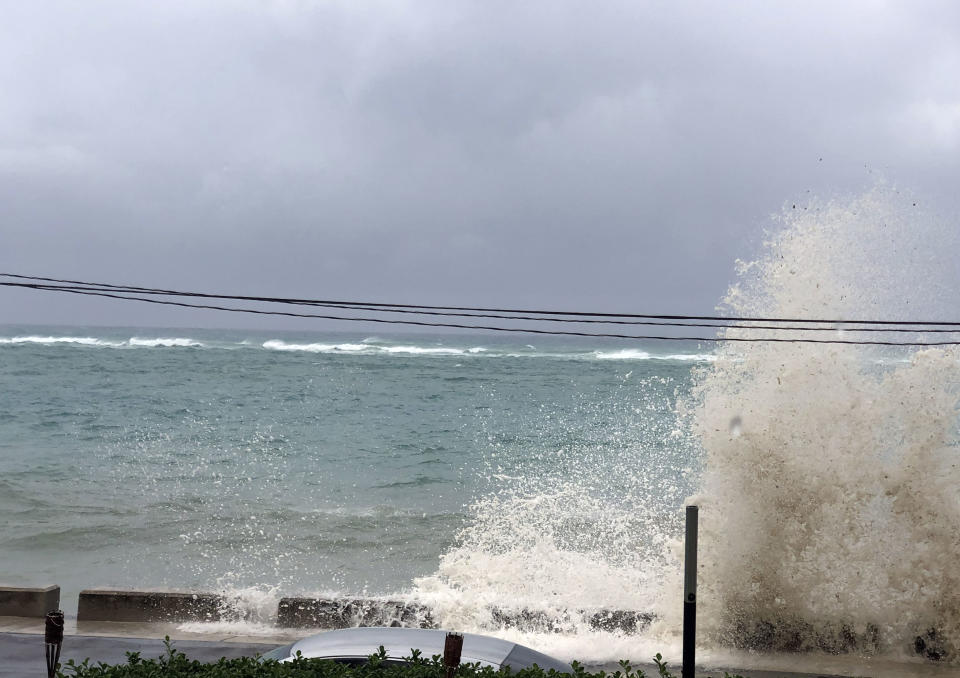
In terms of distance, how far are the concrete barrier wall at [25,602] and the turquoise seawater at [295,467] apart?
201cm

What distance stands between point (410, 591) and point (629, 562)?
3.74m

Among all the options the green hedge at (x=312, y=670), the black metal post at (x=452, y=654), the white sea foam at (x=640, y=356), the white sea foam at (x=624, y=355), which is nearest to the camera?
the black metal post at (x=452, y=654)

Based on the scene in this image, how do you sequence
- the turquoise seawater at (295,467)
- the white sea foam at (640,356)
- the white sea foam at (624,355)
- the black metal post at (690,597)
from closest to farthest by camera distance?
the black metal post at (690,597) < the turquoise seawater at (295,467) < the white sea foam at (640,356) < the white sea foam at (624,355)

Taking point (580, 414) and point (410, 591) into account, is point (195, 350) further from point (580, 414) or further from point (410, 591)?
point (410, 591)

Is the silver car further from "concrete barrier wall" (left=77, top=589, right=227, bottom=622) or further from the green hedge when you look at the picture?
"concrete barrier wall" (left=77, top=589, right=227, bottom=622)

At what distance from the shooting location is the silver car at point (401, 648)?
6051 mm

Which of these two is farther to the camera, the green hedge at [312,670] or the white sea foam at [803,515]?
the white sea foam at [803,515]

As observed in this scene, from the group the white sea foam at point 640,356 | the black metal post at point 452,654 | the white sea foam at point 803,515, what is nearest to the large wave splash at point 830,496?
the white sea foam at point 803,515

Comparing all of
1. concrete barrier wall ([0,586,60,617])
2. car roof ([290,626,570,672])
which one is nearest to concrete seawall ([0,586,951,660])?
concrete barrier wall ([0,586,60,617])

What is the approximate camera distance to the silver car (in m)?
6.05

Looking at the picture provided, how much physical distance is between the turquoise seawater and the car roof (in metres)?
8.59

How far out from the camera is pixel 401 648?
20.0 feet

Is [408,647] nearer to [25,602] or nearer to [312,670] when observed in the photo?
[312,670]

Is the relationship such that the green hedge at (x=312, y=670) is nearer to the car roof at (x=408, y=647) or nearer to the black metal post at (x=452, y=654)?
the car roof at (x=408, y=647)
